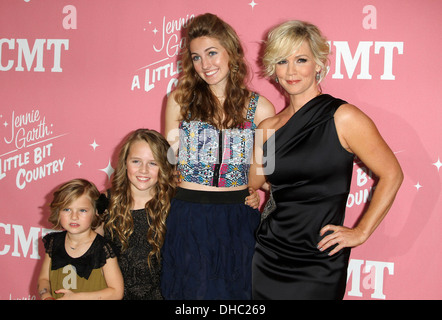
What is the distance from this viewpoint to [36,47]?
315 cm

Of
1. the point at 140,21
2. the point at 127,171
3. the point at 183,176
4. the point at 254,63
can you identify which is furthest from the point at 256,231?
the point at 140,21

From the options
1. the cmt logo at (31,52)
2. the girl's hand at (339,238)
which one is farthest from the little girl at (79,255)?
the cmt logo at (31,52)

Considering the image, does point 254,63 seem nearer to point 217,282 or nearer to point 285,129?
point 285,129

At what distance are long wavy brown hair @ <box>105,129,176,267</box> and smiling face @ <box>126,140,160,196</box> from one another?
0.08 feet

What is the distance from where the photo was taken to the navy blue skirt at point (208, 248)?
209 cm

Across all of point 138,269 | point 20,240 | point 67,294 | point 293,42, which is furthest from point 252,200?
point 20,240

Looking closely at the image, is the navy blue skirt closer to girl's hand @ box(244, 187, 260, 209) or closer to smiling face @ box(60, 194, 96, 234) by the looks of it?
girl's hand @ box(244, 187, 260, 209)

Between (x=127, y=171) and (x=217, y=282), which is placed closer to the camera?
(x=217, y=282)

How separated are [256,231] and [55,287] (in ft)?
3.55

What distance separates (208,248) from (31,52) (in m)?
2.11

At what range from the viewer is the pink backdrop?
258 centimetres

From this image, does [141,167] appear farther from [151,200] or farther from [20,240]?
[20,240]

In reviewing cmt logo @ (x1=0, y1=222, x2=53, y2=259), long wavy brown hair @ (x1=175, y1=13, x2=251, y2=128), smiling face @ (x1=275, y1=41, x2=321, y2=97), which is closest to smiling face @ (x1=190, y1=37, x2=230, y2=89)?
long wavy brown hair @ (x1=175, y1=13, x2=251, y2=128)
